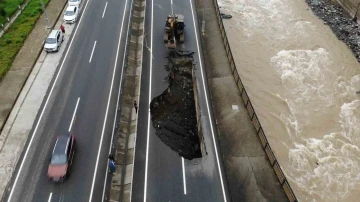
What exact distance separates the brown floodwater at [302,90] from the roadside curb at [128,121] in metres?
11.8

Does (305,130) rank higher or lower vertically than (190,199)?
lower

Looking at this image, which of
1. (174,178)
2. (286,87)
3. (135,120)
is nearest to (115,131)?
(135,120)

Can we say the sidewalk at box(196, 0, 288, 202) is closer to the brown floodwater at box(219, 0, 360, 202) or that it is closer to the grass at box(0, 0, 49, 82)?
the brown floodwater at box(219, 0, 360, 202)

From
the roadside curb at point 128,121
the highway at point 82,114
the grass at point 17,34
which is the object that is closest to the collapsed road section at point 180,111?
the roadside curb at point 128,121

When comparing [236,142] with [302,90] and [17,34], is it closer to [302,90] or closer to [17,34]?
[302,90]

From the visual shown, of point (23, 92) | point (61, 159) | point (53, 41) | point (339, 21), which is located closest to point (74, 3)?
point (53, 41)

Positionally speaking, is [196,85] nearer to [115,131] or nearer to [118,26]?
[115,131]

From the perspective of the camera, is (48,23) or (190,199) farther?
(48,23)

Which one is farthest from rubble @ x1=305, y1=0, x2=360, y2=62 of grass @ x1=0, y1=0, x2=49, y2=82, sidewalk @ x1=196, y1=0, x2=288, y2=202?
grass @ x1=0, y1=0, x2=49, y2=82

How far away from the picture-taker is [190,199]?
2117cm

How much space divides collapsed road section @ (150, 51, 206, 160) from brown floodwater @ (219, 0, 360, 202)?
7.03 m

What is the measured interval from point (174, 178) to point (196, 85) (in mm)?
10499

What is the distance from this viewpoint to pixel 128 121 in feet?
87.7

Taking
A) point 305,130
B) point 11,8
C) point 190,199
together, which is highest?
point 11,8
